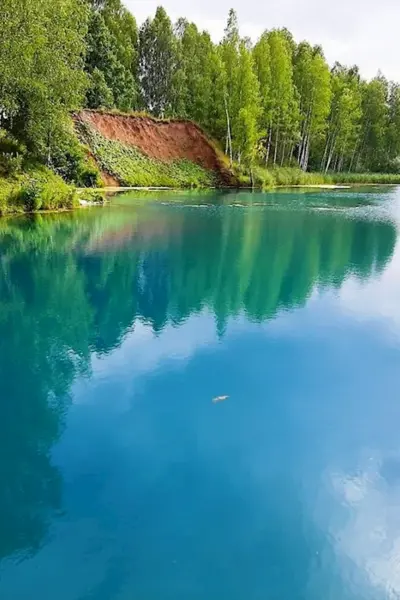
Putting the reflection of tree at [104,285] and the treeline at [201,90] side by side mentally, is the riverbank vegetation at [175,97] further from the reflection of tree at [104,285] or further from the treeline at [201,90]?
the reflection of tree at [104,285]

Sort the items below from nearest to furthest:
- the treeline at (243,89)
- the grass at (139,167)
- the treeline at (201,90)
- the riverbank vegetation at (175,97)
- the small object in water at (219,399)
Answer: the small object in water at (219,399) < the riverbank vegetation at (175,97) < the treeline at (201,90) < the grass at (139,167) < the treeline at (243,89)

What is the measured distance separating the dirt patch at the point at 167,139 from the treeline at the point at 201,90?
1.94 m

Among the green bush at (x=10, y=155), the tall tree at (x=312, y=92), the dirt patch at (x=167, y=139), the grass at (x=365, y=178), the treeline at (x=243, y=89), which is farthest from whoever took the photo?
the grass at (x=365, y=178)

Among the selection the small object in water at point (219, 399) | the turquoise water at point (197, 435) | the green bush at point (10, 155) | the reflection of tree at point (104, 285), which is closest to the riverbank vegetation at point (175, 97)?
the green bush at point (10, 155)

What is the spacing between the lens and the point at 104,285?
1270 cm

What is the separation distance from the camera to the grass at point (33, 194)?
914 inches

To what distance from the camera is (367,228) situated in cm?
2325

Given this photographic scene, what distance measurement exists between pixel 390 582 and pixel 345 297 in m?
8.78

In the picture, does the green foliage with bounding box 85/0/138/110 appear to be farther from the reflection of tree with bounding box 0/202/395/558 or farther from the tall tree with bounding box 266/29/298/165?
the reflection of tree with bounding box 0/202/395/558

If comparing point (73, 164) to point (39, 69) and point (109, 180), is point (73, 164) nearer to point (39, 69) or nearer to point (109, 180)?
point (109, 180)

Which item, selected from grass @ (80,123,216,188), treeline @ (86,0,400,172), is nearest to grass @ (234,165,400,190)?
treeline @ (86,0,400,172)

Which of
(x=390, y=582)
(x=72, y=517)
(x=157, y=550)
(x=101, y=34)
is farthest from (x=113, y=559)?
(x=101, y=34)

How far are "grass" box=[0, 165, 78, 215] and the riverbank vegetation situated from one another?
94 mm

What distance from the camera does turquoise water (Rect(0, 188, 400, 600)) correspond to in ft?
13.8
